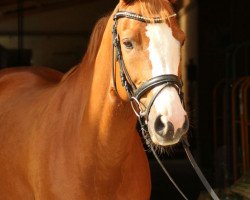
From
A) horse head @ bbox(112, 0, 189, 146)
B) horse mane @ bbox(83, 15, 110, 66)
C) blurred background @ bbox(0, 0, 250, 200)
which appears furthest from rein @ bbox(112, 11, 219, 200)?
blurred background @ bbox(0, 0, 250, 200)

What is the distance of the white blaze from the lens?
7.09ft

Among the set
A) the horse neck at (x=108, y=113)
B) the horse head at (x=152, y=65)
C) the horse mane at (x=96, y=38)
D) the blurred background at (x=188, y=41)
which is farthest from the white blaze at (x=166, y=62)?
the blurred background at (x=188, y=41)

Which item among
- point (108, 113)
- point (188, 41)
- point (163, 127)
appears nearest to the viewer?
point (163, 127)

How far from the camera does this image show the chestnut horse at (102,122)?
7.48 ft

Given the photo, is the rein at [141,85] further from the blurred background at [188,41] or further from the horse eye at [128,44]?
the blurred background at [188,41]

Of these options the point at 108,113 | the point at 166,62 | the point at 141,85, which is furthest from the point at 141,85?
the point at 108,113

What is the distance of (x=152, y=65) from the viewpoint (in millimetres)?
2283

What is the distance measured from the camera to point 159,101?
221 cm

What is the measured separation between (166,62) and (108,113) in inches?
17.5

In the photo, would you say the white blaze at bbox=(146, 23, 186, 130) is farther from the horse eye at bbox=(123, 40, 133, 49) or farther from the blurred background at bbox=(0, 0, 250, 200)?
the blurred background at bbox=(0, 0, 250, 200)

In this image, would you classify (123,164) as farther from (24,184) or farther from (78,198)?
(24,184)

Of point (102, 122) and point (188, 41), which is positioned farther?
point (188, 41)

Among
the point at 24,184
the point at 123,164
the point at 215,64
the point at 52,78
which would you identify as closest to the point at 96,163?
the point at 123,164

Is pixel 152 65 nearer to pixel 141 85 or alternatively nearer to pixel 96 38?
pixel 141 85
